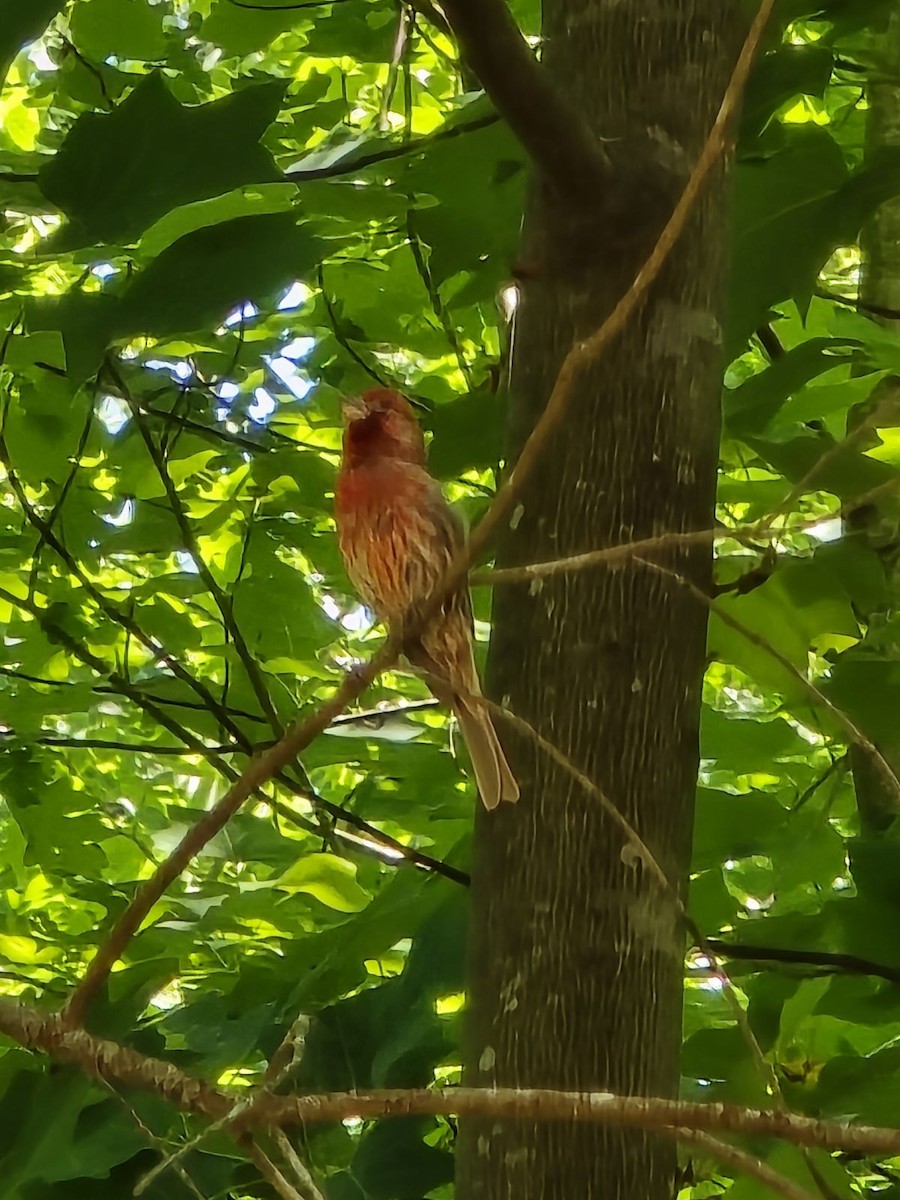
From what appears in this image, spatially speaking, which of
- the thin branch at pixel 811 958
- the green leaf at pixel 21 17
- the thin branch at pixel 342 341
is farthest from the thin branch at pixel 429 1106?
the thin branch at pixel 342 341

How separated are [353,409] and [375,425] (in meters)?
0.05

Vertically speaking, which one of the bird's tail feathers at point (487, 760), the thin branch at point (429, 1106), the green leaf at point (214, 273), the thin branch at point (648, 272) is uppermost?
the green leaf at point (214, 273)

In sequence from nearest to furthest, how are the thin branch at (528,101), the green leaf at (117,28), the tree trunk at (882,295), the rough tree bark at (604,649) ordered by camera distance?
the thin branch at (528,101), the rough tree bark at (604,649), the tree trunk at (882,295), the green leaf at (117,28)

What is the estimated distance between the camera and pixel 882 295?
2656 mm

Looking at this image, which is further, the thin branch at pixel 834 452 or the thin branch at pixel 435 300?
the thin branch at pixel 435 300

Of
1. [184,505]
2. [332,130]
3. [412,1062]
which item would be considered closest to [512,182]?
[332,130]

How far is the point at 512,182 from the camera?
1.97 metres

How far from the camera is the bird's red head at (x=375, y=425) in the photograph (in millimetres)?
2320

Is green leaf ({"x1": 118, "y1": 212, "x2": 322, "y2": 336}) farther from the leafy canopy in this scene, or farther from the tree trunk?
the tree trunk

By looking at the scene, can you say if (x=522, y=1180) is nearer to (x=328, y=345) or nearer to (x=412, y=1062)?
(x=412, y=1062)

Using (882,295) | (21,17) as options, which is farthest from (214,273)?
(882,295)

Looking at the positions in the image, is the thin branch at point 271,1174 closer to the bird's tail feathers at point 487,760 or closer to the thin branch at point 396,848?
the bird's tail feathers at point 487,760

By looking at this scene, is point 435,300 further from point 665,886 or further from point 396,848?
point 665,886

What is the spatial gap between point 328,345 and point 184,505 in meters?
0.40
